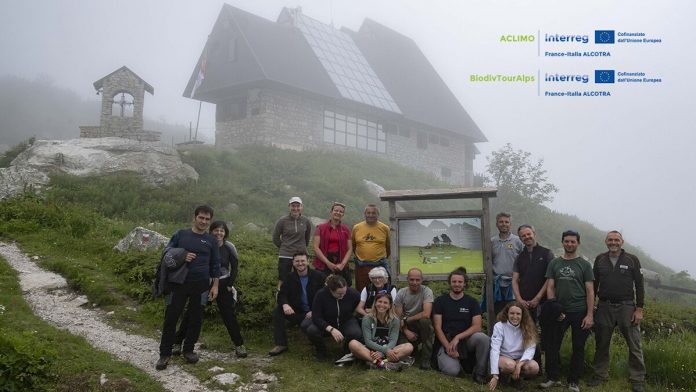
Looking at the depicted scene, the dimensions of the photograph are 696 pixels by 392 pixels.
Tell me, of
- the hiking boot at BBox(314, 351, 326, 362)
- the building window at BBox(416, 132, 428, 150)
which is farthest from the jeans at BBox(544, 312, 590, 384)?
the building window at BBox(416, 132, 428, 150)

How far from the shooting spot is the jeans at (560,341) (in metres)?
5.88

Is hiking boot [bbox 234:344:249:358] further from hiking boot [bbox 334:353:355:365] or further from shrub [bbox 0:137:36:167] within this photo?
shrub [bbox 0:137:36:167]

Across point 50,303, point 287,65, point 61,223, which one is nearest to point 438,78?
point 287,65

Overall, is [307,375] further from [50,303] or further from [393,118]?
[393,118]

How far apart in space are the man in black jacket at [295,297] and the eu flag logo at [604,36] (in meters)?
11.8

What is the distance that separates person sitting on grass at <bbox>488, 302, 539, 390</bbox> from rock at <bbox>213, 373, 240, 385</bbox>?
2885 mm

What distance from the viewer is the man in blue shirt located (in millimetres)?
5570

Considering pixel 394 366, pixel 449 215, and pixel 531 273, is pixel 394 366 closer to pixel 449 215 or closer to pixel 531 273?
pixel 531 273

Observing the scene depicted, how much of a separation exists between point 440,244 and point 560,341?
2.00 m

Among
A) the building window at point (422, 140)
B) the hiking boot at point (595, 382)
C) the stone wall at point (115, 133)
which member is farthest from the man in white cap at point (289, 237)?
A: the building window at point (422, 140)

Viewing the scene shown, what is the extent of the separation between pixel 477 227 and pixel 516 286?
1032 millimetres

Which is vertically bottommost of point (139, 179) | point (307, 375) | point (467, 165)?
point (307, 375)

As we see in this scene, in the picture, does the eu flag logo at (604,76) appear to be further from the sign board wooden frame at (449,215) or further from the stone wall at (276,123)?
the stone wall at (276,123)

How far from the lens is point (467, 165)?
117ft
